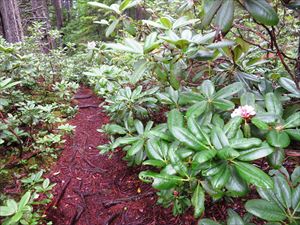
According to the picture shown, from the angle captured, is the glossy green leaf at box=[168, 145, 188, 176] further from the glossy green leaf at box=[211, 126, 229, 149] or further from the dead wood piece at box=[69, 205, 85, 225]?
the dead wood piece at box=[69, 205, 85, 225]

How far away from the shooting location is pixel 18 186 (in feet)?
7.48

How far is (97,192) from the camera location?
8.39 ft

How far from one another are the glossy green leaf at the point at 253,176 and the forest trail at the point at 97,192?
111cm

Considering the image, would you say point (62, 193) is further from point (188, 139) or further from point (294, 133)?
point (294, 133)

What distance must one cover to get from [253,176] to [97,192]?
6.03 ft

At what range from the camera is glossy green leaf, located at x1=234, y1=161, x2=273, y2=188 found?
3.50 ft

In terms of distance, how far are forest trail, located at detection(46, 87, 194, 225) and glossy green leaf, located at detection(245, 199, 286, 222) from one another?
3.11 ft

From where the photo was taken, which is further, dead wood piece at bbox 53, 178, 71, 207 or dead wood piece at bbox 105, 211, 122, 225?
dead wood piece at bbox 53, 178, 71, 207

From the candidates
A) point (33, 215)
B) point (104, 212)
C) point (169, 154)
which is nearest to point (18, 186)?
point (33, 215)

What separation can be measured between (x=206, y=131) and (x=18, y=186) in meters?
1.82

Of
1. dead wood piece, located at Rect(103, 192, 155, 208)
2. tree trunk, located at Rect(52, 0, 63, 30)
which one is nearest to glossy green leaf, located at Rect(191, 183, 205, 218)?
dead wood piece, located at Rect(103, 192, 155, 208)

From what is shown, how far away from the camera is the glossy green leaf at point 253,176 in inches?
42.0

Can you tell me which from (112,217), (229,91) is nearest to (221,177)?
(229,91)

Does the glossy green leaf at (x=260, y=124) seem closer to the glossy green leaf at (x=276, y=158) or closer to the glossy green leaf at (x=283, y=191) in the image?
the glossy green leaf at (x=276, y=158)
